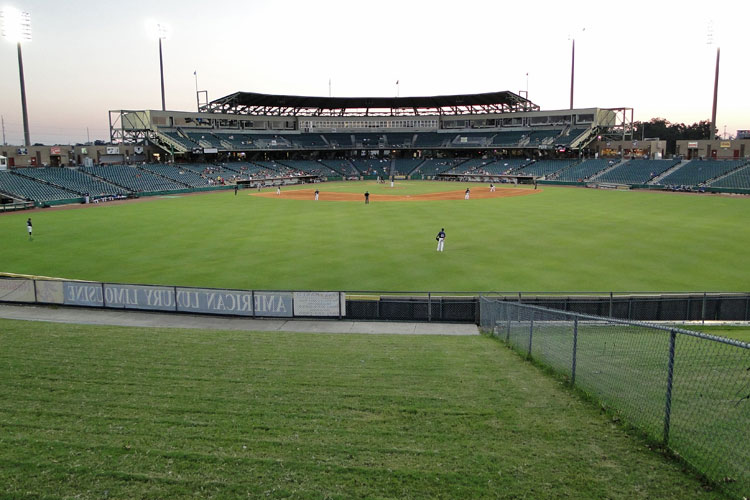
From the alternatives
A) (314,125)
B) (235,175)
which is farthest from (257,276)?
(314,125)

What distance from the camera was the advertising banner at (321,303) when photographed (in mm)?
18031

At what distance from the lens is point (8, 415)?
7.20m

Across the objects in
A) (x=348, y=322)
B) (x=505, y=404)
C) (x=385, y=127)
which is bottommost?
(x=348, y=322)

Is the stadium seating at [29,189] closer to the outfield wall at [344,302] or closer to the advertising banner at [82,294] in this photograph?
the outfield wall at [344,302]

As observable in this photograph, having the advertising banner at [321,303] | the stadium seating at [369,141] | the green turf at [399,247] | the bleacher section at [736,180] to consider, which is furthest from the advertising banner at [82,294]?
the stadium seating at [369,141]

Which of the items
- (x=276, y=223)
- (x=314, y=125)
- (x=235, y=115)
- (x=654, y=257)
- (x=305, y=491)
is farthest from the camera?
(x=314, y=125)

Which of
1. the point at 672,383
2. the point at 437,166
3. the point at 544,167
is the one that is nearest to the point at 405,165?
the point at 437,166

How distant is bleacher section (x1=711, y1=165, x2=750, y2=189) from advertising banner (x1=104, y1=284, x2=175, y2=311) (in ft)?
232

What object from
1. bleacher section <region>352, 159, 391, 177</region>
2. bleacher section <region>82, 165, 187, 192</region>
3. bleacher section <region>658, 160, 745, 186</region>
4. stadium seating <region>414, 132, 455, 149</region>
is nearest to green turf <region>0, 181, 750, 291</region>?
bleacher section <region>82, 165, 187, 192</region>

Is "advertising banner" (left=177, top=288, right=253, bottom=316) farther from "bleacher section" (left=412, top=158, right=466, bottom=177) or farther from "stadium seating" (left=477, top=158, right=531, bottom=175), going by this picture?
"bleacher section" (left=412, top=158, right=466, bottom=177)

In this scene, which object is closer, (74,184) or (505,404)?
(505,404)

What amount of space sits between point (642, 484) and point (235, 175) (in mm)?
86866

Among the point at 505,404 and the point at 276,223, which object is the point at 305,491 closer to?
the point at 505,404

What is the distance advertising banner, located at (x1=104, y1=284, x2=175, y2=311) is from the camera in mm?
18766
